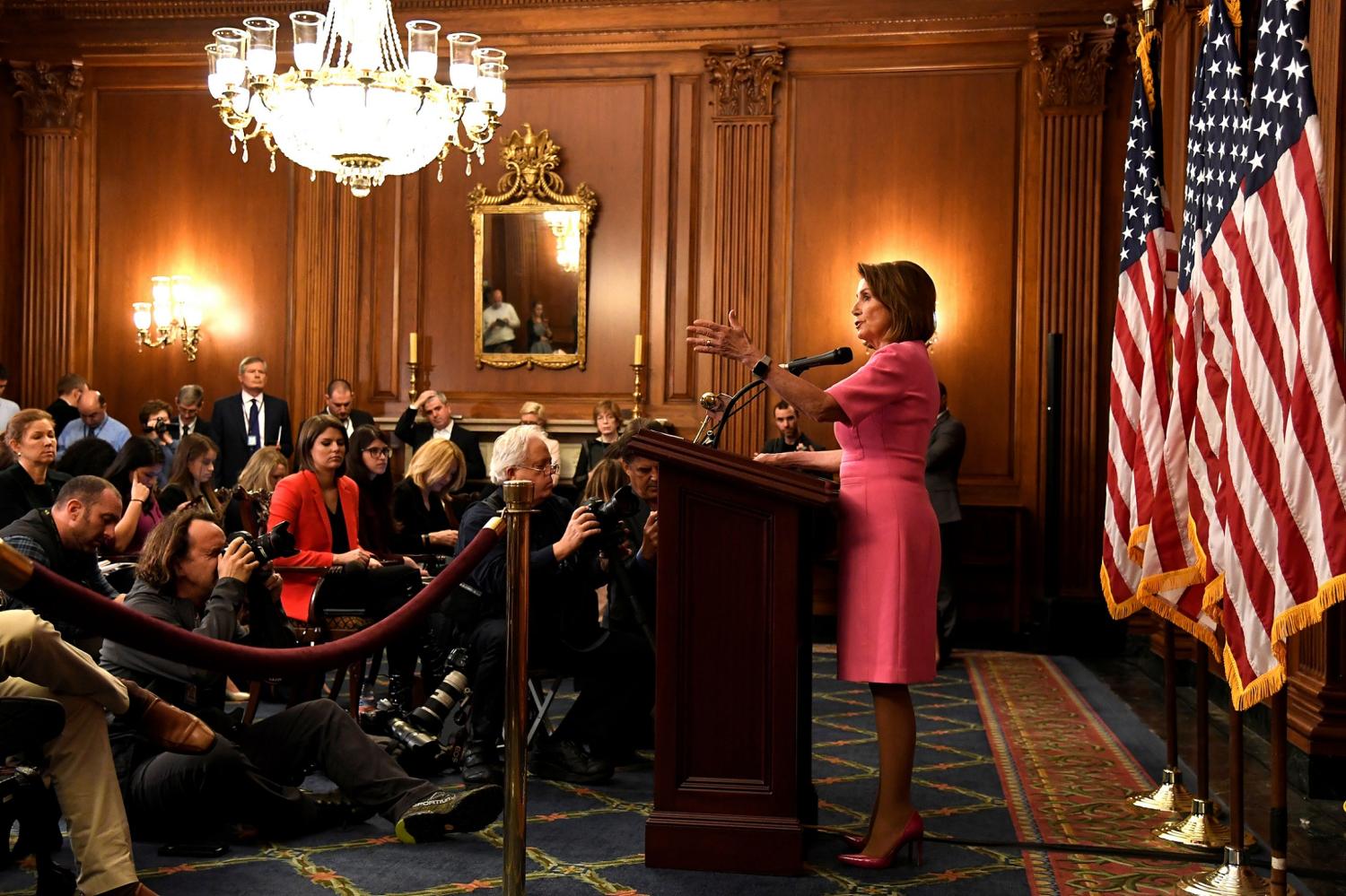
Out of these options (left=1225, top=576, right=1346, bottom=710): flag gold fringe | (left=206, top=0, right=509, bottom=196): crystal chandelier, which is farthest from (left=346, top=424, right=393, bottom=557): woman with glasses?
(left=1225, top=576, right=1346, bottom=710): flag gold fringe

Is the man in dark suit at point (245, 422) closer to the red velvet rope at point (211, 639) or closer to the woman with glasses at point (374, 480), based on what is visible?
the woman with glasses at point (374, 480)

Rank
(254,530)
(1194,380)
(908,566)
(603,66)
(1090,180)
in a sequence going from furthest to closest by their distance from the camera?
(603,66) < (1090,180) < (254,530) < (1194,380) < (908,566)

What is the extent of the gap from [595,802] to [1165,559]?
202 cm

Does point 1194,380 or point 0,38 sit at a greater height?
point 0,38

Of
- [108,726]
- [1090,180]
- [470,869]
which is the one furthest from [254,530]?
[1090,180]

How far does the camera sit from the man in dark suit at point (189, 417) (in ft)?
31.2

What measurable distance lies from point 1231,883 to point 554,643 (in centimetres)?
241

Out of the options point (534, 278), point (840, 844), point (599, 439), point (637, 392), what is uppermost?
point (534, 278)

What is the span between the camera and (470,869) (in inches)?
150

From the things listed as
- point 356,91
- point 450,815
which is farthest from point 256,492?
point 450,815

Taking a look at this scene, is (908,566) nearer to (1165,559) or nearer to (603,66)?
(1165,559)

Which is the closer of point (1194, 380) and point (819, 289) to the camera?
point (1194, 380)

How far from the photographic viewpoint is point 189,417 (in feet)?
31.8

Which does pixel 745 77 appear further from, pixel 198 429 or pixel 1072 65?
pixel 198 429
